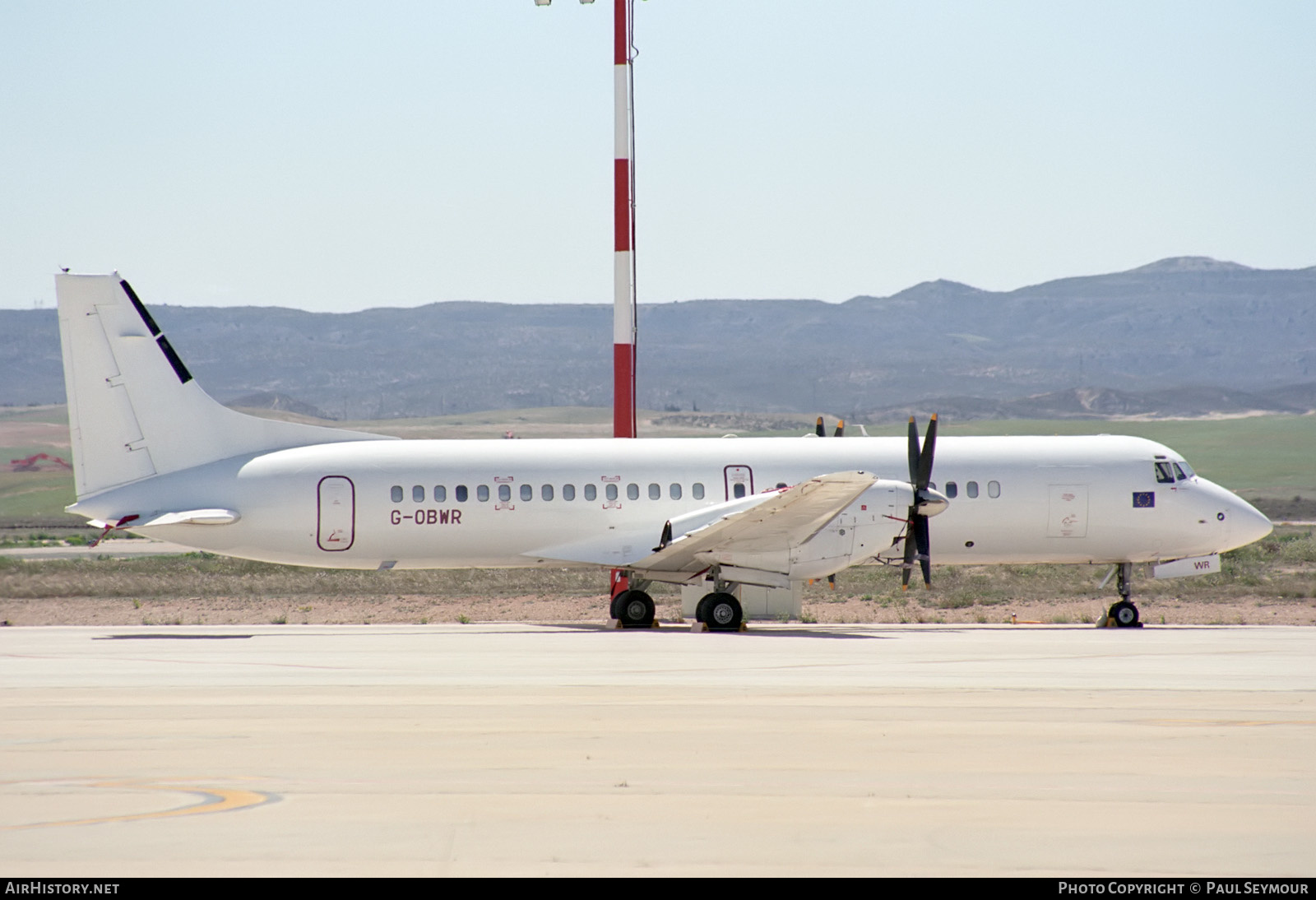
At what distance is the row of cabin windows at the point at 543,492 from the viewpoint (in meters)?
26.4

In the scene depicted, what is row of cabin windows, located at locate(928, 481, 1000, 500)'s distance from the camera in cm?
2716

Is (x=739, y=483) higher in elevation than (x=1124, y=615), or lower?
higher

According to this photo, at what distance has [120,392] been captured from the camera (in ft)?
84.1

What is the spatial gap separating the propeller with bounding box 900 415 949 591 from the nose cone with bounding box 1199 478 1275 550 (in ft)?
21.7

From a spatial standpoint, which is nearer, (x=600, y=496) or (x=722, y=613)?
(x=722, y=613)

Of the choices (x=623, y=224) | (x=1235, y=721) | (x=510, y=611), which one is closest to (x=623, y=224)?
(x=623, y=224)

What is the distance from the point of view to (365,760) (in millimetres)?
11117

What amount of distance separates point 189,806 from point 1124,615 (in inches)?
866

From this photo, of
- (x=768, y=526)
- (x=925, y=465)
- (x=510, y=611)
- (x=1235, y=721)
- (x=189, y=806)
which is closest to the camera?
(x=189, y=806)

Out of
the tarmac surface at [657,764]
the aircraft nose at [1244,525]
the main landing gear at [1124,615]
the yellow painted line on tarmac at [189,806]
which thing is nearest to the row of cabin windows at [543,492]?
the tarmac surface at [657,764]

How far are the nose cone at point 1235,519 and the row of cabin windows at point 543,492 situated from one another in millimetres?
10376

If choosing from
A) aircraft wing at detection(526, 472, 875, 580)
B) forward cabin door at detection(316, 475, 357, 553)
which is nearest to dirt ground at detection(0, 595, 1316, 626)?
aircraft wing at detection(526, 472, 875, 580)

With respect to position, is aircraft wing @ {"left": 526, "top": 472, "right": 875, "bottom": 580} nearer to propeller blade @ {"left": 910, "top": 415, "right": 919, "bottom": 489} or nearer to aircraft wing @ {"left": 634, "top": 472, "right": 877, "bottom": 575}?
aircraft wing @ {"left": 634, "top": 472, "right": 877, "bottom": 575}

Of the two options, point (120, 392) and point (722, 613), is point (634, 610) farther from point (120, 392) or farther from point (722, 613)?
point (120, 392)
